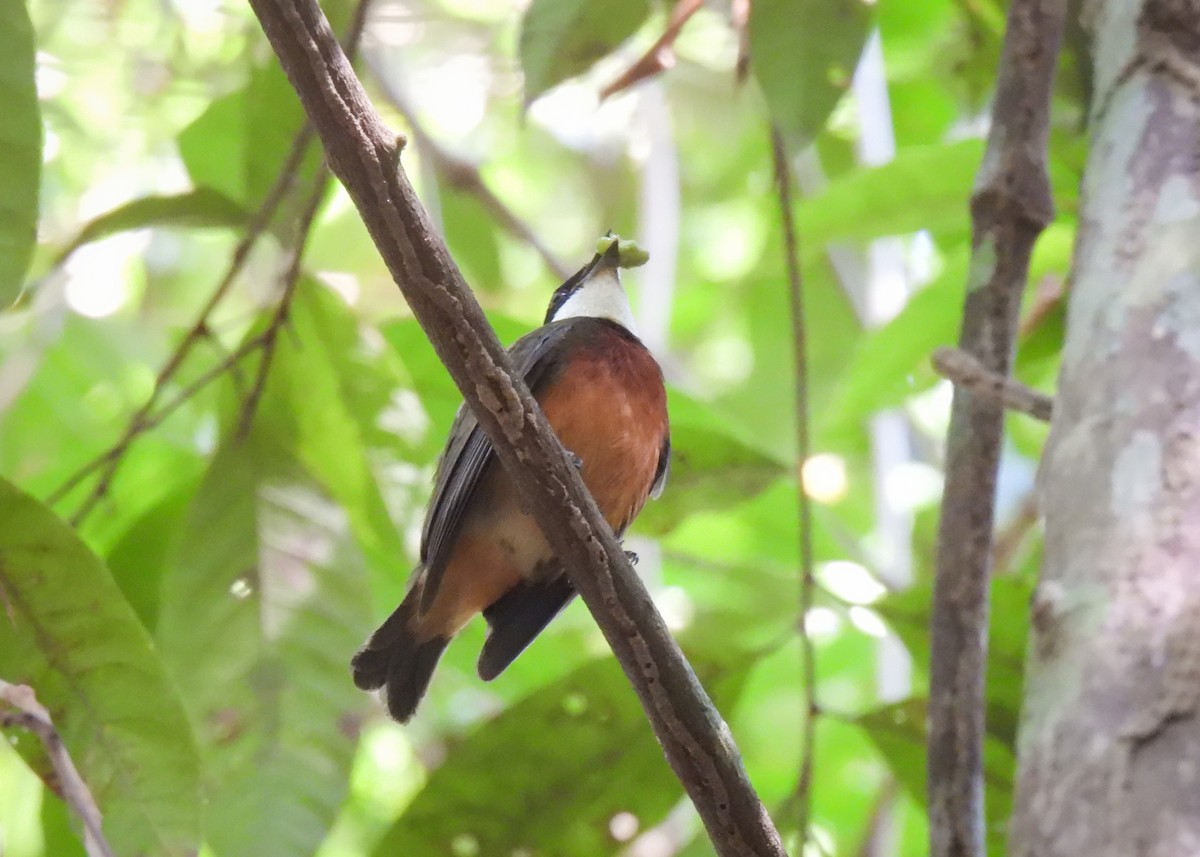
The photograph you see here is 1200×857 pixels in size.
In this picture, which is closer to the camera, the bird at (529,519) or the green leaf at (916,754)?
the green leaf at (916,754)

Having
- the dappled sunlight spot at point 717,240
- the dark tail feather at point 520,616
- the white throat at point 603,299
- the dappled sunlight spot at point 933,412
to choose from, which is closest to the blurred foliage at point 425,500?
the dark tail feather at point 520,616

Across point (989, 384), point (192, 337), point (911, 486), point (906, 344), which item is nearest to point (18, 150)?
point (192, 337)

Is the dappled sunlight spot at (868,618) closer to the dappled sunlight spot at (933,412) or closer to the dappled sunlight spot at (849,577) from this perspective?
the dappled sunlight spot at (849,577)

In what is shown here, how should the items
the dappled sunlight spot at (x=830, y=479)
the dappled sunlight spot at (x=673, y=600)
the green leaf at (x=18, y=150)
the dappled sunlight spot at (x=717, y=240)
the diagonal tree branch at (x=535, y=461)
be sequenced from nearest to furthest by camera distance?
the diagonal tree branch at (x=535, y=461), the green leaf at (x=18, y=150), the dappled sunlight spot at (x=673, y=600), the dappled sunlight spot at (x=830, y=479), the dappled sunlight spot at (x=717, y=240)

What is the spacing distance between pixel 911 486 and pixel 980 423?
286 cm

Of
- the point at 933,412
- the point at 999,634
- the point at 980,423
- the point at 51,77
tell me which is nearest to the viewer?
the point at 980,423

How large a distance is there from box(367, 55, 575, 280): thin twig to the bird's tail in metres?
1.48

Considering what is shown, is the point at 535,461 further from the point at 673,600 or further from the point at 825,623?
the point at 673,600

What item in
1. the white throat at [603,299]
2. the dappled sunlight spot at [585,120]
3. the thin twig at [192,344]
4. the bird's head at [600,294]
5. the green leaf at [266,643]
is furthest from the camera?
the dappled sunlight spot at [585,120]

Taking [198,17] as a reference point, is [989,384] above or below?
below

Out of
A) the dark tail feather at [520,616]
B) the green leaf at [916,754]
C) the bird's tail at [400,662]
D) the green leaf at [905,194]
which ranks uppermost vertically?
the green leaf at [905,194]

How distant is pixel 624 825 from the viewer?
2.58 meters

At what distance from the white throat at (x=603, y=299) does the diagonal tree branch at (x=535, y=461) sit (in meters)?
1.95

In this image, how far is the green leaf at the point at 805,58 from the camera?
8.46 ft
